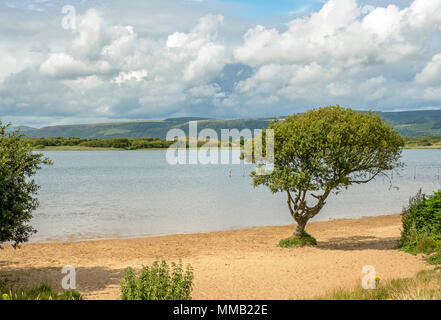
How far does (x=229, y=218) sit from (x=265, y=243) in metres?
12.7

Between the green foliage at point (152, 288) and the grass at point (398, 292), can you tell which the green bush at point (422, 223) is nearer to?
the grass at point (398, 292)

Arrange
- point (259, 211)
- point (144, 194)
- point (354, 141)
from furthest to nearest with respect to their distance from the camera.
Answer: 1. point (144, 194)
2. point (259, 211)
3. point (354, 141)

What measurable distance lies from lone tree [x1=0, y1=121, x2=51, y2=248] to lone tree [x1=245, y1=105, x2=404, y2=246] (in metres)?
12.2

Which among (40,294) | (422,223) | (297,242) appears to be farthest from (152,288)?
(297,242)

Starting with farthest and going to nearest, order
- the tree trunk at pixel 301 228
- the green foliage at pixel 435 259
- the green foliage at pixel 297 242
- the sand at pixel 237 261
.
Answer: the tree trunk at pixel 301 228
the green foliage at pixel 297 242
the green foliage at pixel 435 259
the sand at pixel 237 261

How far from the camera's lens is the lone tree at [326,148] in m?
22.0

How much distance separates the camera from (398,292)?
1065cm

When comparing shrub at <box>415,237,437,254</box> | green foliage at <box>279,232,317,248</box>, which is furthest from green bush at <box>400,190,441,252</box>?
green foliage at <box>279,232,317,248</box>

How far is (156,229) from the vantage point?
33.8 metres

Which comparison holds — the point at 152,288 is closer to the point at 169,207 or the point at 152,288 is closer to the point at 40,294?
the point at 40,294

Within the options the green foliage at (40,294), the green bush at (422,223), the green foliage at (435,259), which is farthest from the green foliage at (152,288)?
the green bush at (422,223)

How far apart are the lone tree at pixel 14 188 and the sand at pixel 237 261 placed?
2.49m
